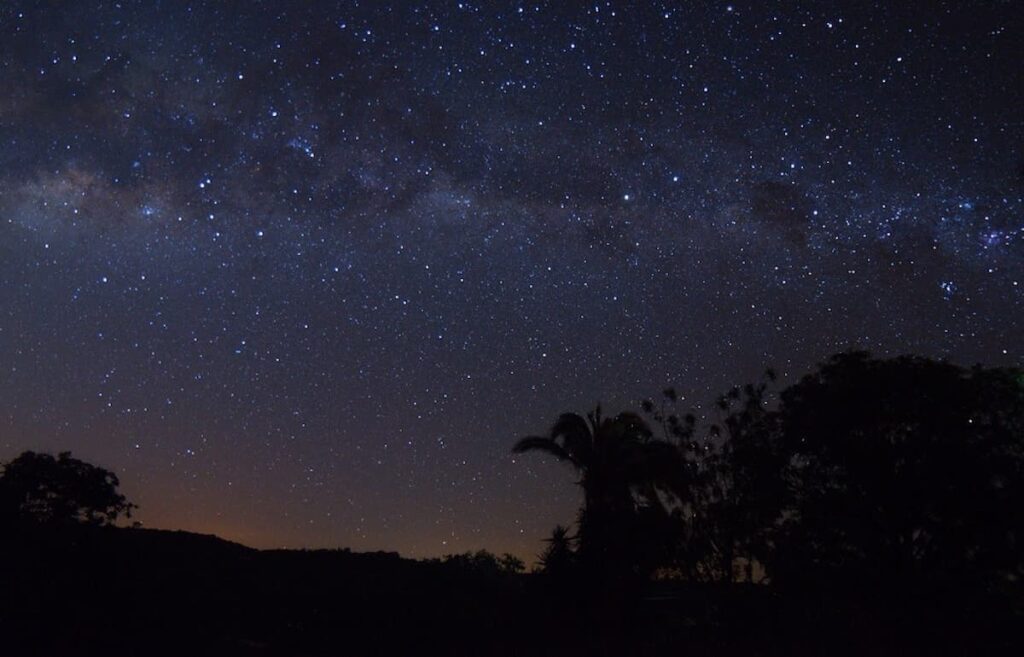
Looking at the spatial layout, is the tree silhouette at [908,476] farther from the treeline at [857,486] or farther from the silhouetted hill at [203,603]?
the silhouetted hill at [203,603]

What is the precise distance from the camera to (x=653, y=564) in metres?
29.3

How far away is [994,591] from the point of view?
2850 centimetres

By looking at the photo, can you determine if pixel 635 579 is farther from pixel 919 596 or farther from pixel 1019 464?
pixel 1019 464

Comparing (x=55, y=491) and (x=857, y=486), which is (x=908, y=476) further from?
(x=55, y=491)

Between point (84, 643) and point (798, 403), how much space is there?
Result: 22203 millimetres

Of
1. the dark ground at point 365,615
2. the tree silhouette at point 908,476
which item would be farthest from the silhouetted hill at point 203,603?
the tree silhouette at point 908,476

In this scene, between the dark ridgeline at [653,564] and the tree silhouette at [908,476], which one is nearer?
the dark ridgeline at [653,564]

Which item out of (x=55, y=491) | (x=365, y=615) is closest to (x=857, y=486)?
(x=365, y=615)

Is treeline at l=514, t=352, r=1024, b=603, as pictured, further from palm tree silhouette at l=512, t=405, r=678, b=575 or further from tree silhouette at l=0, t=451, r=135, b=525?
tree silhouette at l=0, t=451, r=135, b=525

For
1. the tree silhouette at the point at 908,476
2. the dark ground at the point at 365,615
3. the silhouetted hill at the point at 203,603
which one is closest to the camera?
the dark ground at the point at 365,615

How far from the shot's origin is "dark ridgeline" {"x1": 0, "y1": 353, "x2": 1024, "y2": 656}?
2489 centimetres

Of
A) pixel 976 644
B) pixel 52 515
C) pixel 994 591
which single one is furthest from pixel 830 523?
pixel 52 515

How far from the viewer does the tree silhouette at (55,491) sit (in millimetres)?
27172

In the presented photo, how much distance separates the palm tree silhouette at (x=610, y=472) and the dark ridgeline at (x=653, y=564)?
65 millimetres
